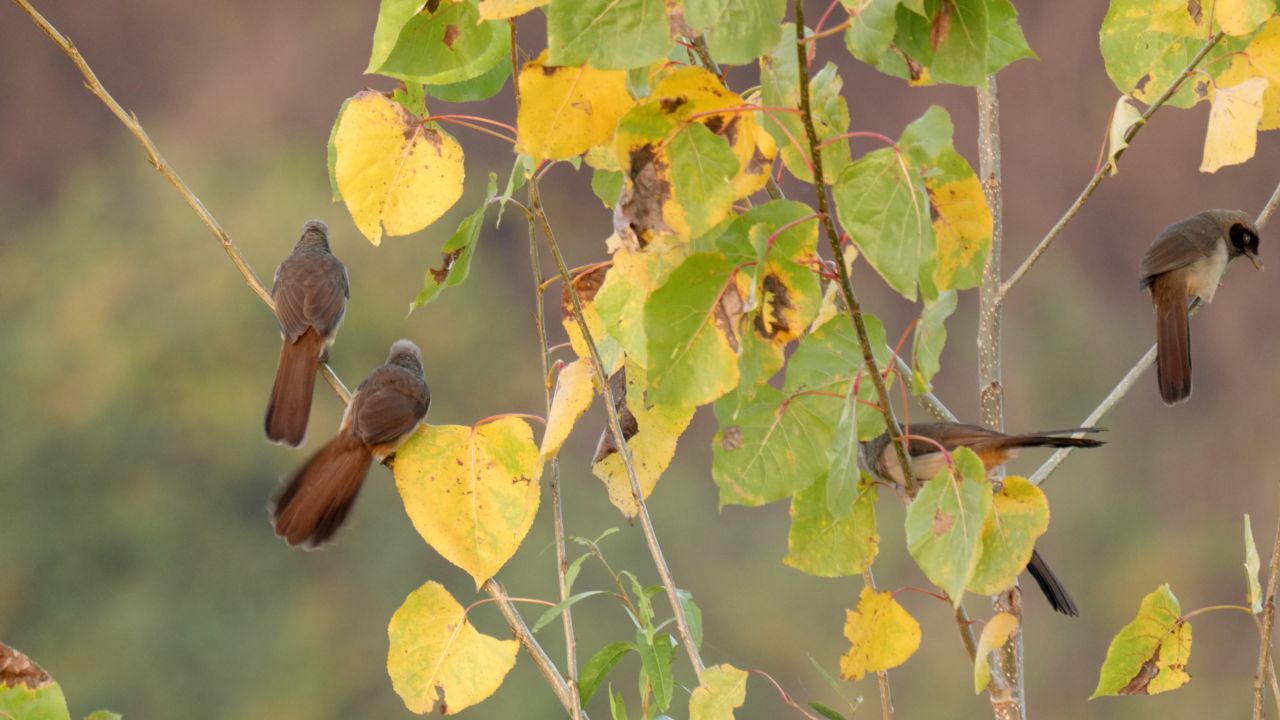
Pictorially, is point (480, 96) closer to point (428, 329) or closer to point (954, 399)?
point (428, 329)

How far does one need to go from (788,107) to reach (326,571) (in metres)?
2.22

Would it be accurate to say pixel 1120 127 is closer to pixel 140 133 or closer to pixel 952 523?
pixel 952 523

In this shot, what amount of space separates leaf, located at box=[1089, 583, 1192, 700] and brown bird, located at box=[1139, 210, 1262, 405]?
0.79 m

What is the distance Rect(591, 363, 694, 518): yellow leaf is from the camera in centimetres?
71

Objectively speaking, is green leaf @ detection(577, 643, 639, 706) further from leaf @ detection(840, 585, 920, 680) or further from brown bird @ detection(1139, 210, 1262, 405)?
brown bird @ detection(1139, 210, 1262, 405)

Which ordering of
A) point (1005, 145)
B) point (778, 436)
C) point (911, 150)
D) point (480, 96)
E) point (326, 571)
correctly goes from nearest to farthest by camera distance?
1. point (911, 150)
2. point (778, 436)
3. point (480, 96)
4. point (326, 571)
5. point (1005, 145)

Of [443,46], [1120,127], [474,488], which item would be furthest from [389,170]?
[1120,127]

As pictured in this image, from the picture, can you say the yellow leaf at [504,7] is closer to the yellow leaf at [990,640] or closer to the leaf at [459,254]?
the leaf at [459,254]

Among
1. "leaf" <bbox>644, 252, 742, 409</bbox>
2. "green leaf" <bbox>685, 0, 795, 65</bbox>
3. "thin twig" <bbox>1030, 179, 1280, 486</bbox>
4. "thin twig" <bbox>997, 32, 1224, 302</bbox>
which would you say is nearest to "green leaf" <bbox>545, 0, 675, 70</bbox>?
"green leaf" <bbox>685, 0, 795, 65</bbox>

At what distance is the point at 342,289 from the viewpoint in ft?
5.16

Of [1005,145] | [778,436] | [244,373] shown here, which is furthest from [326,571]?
[778,436]

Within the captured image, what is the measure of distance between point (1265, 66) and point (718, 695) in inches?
22.1

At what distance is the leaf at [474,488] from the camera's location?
2.23ft

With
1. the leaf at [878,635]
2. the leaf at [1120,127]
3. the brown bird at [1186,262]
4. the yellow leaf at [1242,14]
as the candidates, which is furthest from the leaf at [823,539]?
the brown bird at [1186,262]
